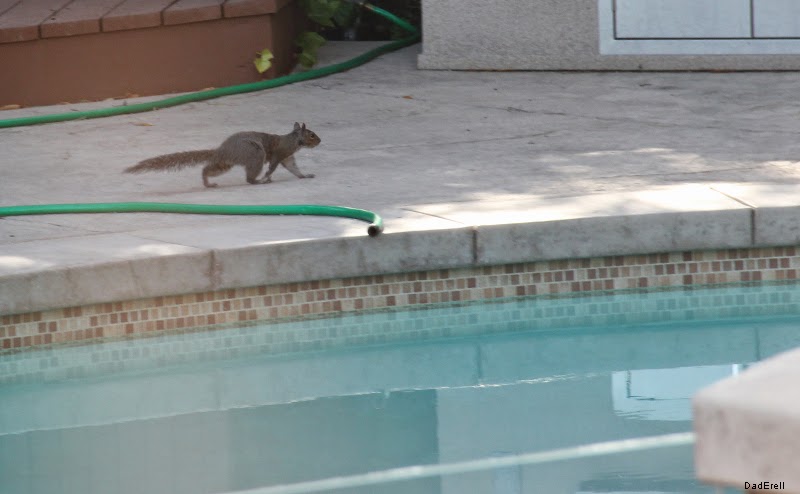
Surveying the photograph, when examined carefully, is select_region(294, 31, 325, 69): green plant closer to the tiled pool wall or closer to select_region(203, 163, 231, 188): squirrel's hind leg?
select_region(203, 163, 231, 188): squirrel's hind leg

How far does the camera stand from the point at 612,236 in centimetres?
472

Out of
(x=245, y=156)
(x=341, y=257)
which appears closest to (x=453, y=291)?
(x=341, y=257)

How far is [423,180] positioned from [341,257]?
4.08ft

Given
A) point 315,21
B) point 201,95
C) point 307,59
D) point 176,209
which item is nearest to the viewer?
point 176,209

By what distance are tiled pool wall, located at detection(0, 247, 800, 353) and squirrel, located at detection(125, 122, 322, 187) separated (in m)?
1.18

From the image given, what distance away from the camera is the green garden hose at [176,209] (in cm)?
501

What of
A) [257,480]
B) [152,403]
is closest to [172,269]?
[152,403]

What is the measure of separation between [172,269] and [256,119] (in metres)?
3.10

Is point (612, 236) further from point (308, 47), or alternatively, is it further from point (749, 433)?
point (308, 47)

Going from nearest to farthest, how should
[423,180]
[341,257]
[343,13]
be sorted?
[341,257]
[423,180]
[343,13]

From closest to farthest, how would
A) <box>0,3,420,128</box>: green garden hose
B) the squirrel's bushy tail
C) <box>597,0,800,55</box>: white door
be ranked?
1. the squirrel's bushy tail
2. <box>0,3,420,128</box>: green garden hose
3. <box>597,0,800,55</box>: white door

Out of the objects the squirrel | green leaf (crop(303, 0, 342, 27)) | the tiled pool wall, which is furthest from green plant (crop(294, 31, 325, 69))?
the tiled pool wall

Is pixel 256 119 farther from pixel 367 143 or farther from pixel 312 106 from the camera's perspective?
pixel 367 143

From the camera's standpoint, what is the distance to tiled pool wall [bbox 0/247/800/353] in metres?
4.55
